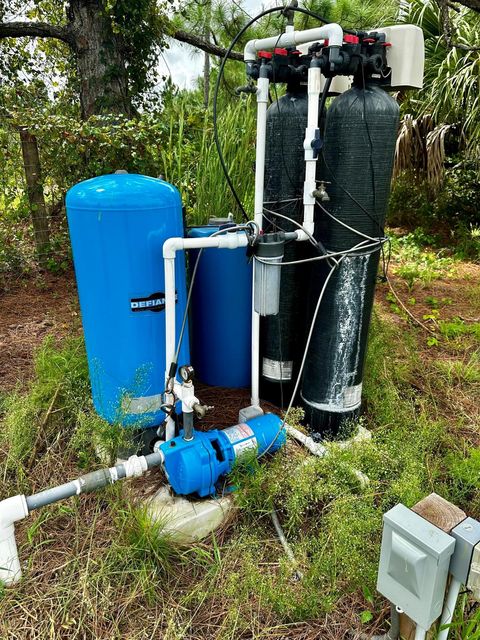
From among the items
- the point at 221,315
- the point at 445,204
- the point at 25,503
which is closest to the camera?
the point at 25,503

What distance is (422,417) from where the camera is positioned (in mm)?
2287

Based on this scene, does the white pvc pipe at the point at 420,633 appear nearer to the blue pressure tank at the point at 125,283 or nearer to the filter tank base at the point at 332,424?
the filter tank base at the point at 332,424

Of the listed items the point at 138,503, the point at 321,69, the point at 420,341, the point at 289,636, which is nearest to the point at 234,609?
the point at 289,636

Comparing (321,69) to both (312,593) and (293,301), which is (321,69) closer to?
(293,301)

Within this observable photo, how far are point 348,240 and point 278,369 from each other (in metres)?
0.76

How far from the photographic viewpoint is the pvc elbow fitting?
5.16 feet

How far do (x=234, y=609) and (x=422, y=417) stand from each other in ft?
4.13

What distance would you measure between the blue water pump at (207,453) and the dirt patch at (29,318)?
3.87ft

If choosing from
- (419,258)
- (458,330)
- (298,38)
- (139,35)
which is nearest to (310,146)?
(298,38)

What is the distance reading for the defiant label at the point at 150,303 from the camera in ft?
6.25

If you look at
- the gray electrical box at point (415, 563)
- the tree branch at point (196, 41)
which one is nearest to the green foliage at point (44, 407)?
the gray electrical box at point (415, 563)

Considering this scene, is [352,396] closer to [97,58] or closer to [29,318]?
[29,318]

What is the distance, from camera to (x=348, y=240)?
6.61 feet

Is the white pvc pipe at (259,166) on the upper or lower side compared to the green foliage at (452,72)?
lower
